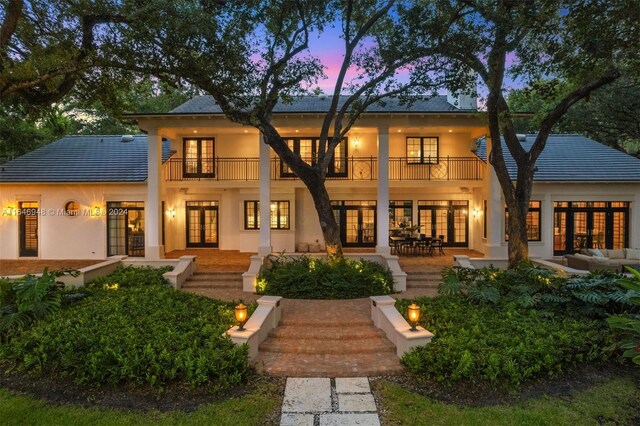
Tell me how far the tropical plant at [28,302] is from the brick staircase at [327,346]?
15.4 ft

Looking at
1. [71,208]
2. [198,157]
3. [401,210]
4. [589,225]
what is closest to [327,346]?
[401,210]

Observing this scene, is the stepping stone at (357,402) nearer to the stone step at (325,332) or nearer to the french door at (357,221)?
Answer: the stone step at (325,332)

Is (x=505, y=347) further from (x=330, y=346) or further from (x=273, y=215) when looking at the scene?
(x=273, y=215)

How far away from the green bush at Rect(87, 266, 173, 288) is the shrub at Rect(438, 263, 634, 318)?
8.29 m

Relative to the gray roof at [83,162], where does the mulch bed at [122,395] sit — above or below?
below

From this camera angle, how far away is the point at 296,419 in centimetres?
519

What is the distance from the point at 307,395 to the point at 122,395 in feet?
8.92

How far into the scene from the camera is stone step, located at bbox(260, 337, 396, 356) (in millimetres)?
7266

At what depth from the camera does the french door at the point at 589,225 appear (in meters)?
16.4

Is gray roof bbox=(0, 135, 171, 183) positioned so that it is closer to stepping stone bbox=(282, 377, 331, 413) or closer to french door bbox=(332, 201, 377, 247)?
french door bbox=(332, 201, 377, 247)

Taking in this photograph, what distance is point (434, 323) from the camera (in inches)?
306

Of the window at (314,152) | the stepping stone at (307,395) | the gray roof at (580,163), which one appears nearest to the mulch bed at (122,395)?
the stepping stone at (307,395)

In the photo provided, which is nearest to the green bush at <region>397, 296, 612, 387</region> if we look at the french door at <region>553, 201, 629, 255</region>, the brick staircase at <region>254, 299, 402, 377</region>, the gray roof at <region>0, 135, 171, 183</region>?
the brick staircase at <region>254, 299, 402, 377</region>

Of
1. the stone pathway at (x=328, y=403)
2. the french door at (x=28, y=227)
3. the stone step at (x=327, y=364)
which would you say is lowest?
the stone pathway at (x=328, y=403)
